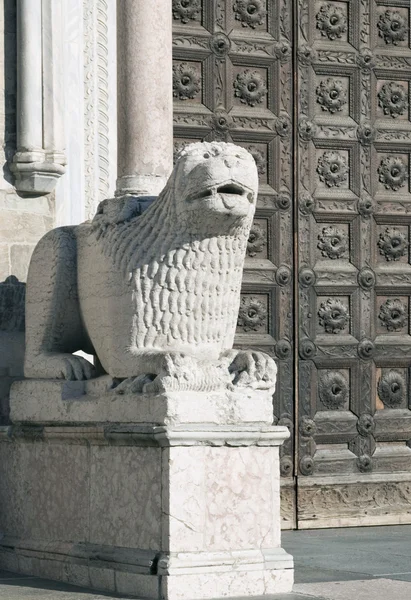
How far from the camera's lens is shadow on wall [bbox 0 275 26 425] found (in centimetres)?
730

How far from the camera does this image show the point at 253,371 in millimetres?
6121

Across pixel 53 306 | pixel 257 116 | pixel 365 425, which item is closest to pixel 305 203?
pixel 257 116

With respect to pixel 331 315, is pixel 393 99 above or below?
above

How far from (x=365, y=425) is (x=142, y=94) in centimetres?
246

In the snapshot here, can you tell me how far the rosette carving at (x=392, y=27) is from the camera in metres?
9.13

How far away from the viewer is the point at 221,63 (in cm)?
867

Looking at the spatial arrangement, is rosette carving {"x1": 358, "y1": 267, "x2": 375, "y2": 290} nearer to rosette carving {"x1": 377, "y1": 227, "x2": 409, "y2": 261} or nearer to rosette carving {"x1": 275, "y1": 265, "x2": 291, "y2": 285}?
rosette carving {"x1": 377, "y1": 227, "x2": 409, "y2": 261}

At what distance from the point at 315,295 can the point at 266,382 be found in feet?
9.09

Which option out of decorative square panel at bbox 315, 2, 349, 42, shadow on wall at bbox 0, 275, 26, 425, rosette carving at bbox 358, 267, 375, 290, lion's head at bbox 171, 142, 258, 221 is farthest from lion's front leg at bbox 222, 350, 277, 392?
decorative square panel at bbox 315, 2, 349, 42

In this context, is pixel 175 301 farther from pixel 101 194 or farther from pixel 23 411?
pixel 101 194

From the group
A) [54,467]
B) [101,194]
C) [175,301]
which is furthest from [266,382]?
[101,194]

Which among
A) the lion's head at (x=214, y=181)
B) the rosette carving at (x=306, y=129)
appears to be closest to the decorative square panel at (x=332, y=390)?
the rosette carving at (x=306, y=129)

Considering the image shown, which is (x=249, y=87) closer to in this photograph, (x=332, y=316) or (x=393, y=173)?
(x=393, y=173)

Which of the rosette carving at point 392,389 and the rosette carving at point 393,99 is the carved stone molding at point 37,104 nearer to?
the rosette carving at point 393,99
